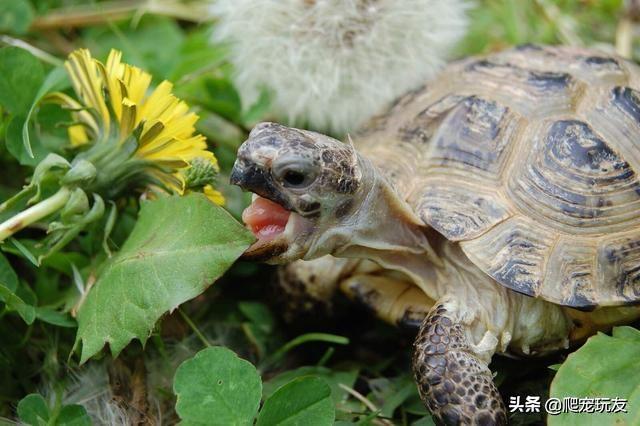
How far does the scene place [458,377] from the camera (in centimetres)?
108

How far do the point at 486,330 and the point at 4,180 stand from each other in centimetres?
107

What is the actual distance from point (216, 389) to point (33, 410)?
1.03 feet

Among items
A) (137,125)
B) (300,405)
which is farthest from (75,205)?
(300,405)

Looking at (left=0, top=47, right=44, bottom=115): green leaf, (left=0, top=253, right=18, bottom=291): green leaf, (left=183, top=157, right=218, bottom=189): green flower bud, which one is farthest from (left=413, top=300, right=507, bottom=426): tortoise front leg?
(left=0, top=47, right=44, bottom=115): green leaf

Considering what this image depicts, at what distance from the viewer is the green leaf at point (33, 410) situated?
1118 millimetres

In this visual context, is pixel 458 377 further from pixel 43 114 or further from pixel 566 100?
pixel 43 114

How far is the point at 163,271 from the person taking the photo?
108 cm

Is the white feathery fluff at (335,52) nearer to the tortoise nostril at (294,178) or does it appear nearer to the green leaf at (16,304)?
the tortoise nostril at (294,178)

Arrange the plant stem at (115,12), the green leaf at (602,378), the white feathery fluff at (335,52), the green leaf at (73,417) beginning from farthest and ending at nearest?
the plant stem at (115,12) < the white feathery fluff at (335,52) < the green leaf at (73,417) < the green leaf at (602,378)

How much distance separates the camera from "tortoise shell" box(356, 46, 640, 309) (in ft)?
3.79

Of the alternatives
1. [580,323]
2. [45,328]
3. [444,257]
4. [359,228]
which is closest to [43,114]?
[45,328]

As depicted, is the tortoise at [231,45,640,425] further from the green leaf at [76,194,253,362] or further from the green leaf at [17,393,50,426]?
the green leaf at [17,393,50,426]

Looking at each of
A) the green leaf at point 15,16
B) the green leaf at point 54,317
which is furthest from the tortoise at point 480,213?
the green leaf at point 15,16

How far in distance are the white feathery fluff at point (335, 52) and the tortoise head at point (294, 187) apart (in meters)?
0.48
